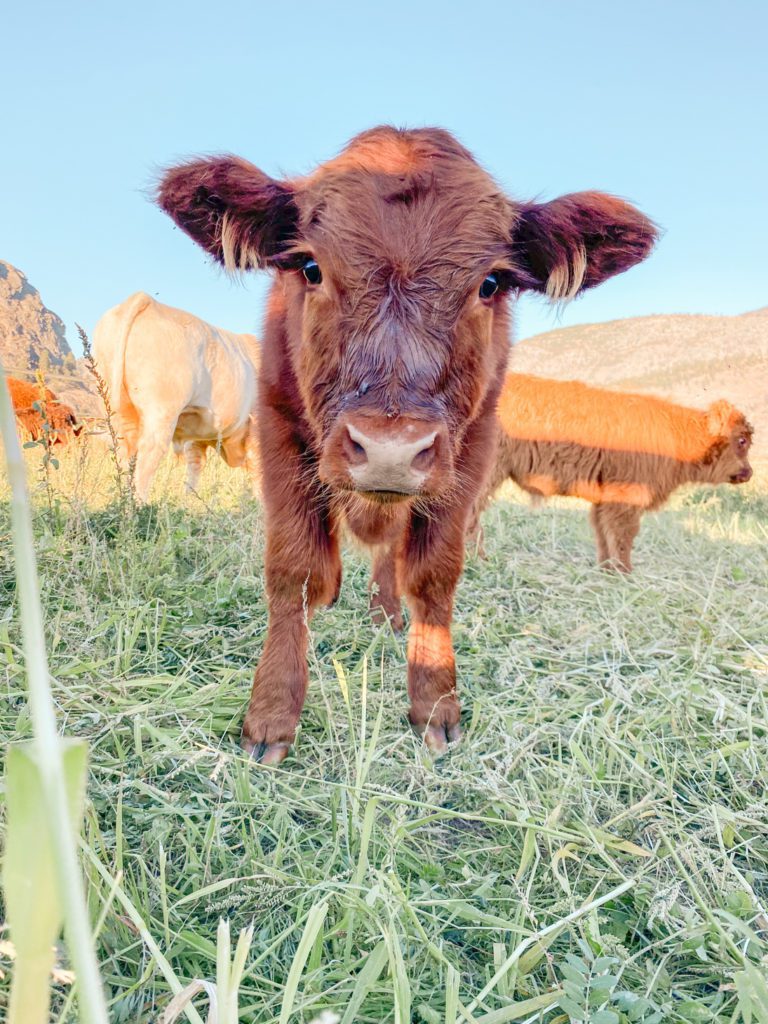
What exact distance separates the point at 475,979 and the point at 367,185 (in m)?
2.12

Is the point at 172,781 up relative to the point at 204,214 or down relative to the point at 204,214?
down

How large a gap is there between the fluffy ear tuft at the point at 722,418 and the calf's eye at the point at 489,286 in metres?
5.90

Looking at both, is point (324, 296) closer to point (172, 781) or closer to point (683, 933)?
point (172, 781)

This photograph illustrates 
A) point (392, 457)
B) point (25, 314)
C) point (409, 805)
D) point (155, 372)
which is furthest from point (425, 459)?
point (25, 314)

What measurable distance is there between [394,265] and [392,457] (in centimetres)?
65

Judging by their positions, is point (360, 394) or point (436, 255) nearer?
point (360, 394)

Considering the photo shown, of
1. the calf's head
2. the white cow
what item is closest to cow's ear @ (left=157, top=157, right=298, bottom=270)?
the white cow

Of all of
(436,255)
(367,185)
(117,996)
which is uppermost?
(367,185)

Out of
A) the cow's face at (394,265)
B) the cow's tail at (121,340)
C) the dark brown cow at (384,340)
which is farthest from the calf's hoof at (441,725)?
the cow's tail at (121,340)

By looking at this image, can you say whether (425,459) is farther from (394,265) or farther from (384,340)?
(394,265)

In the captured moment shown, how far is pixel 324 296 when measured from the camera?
2.06 m

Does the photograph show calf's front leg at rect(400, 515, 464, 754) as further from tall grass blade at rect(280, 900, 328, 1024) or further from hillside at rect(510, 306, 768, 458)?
hillside at rect(510, 306, 768, 458)

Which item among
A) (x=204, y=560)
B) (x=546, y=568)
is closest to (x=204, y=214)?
(x=204, y=560)

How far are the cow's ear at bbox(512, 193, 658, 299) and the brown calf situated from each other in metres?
3.89
